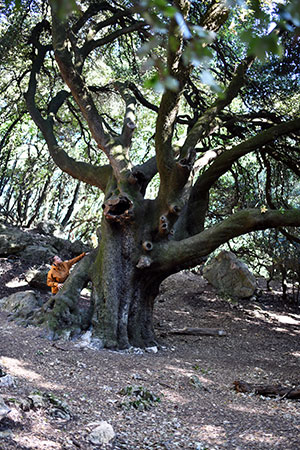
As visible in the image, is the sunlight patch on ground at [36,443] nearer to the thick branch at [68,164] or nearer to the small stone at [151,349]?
the small stone at [151,349]

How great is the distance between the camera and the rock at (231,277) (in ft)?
39.2

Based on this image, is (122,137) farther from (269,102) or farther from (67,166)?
(269,102)

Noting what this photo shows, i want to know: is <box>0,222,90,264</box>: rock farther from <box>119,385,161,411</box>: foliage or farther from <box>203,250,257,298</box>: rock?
<box>119,385,161,411</box>: foliage

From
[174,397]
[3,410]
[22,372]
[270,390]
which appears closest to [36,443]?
[3,410]

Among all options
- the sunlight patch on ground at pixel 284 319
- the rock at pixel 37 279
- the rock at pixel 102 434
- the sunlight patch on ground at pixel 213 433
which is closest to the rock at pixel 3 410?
the rock at pixel 102 434

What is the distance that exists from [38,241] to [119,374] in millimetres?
7591

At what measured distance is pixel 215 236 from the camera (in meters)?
6.77

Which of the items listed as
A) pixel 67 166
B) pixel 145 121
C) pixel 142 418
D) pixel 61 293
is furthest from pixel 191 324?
pixel 145 121

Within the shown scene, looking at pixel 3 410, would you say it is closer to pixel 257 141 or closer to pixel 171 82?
pixel 171 82

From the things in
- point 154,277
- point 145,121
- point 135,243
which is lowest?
point 154,277

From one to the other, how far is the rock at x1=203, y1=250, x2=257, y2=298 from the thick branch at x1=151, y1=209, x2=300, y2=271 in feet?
15.5

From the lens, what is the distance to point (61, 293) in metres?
7.13

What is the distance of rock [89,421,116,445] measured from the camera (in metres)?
3.19

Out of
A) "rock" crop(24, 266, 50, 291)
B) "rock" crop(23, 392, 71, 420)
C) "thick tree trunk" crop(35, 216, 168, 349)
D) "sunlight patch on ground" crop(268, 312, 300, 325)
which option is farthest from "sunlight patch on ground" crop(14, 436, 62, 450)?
"sunlight patch on ground" crop(268, 312, 300, 325)
